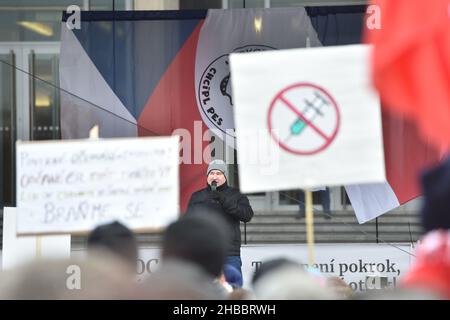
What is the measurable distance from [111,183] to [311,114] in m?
0.96

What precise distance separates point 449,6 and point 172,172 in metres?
1.44

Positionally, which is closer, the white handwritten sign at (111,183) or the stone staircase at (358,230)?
the white handwritten sign at (111,183)

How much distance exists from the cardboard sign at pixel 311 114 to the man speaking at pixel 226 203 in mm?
4673

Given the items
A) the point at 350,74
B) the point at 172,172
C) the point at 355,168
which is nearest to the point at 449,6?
the point at 350,74

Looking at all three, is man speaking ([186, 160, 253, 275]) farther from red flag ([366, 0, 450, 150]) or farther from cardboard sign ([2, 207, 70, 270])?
red flag ([366, 0, 450, 150])

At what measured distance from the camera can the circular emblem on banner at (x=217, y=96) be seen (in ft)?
35.0

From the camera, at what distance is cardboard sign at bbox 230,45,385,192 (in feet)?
15.3

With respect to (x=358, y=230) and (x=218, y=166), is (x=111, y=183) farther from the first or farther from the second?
(x=358, y=230)

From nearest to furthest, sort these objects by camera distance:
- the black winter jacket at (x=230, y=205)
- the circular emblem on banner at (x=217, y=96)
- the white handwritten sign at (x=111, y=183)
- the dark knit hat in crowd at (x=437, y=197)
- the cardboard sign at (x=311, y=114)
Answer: the dark knit hat in crowd at (x=437, y=197)
the cardboard sign at (x=311, y=114)
the white handwritten sign at (x=111, y=183)
the black winter jacket at (x=230, y=205)
the circular emblem on banner at (x=217, y=96)

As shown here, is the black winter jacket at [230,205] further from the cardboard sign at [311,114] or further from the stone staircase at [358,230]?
the cardboard sign at [311,114]

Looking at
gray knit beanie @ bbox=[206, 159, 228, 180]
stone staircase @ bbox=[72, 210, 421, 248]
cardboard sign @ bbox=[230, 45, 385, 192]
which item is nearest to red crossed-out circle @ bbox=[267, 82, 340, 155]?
cardboard sign @ bbox=[230, 45, 385, 192]

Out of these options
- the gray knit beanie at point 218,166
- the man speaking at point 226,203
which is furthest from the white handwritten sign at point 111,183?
the gray knit beanie at point 218,166

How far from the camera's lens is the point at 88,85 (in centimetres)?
1071
